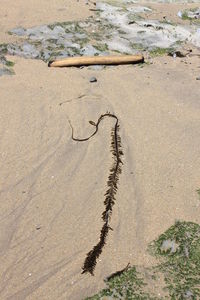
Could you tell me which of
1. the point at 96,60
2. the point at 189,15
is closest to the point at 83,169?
the point at 96,60

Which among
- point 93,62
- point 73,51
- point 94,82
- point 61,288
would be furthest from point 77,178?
point 73,51

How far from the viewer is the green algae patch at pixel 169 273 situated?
4.40 m

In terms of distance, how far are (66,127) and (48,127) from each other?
32 cm

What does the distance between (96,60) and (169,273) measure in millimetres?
6142

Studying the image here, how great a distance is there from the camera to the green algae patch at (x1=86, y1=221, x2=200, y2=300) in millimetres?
4402

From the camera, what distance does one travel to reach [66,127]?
7375mm

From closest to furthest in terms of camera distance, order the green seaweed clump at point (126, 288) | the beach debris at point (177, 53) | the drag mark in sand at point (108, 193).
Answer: the green seaweed clump at point (126, 288)
the drag mark in sand at point (108, 193)
the beach debris at point (177, 53)

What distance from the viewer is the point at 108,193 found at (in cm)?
585

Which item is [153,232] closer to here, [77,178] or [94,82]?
[77,178]

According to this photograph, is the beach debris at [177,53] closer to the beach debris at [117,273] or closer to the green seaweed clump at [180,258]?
the green seaweed clump at [180,258]

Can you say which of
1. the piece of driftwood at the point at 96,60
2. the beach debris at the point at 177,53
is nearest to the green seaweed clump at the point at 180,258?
the piece of driftwood at the point at 96,60

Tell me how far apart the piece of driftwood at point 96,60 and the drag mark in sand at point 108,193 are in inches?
90.3

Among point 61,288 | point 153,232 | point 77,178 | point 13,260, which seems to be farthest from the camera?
point 77,178

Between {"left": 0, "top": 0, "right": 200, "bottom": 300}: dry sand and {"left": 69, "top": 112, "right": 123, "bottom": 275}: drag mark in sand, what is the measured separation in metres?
0.07
